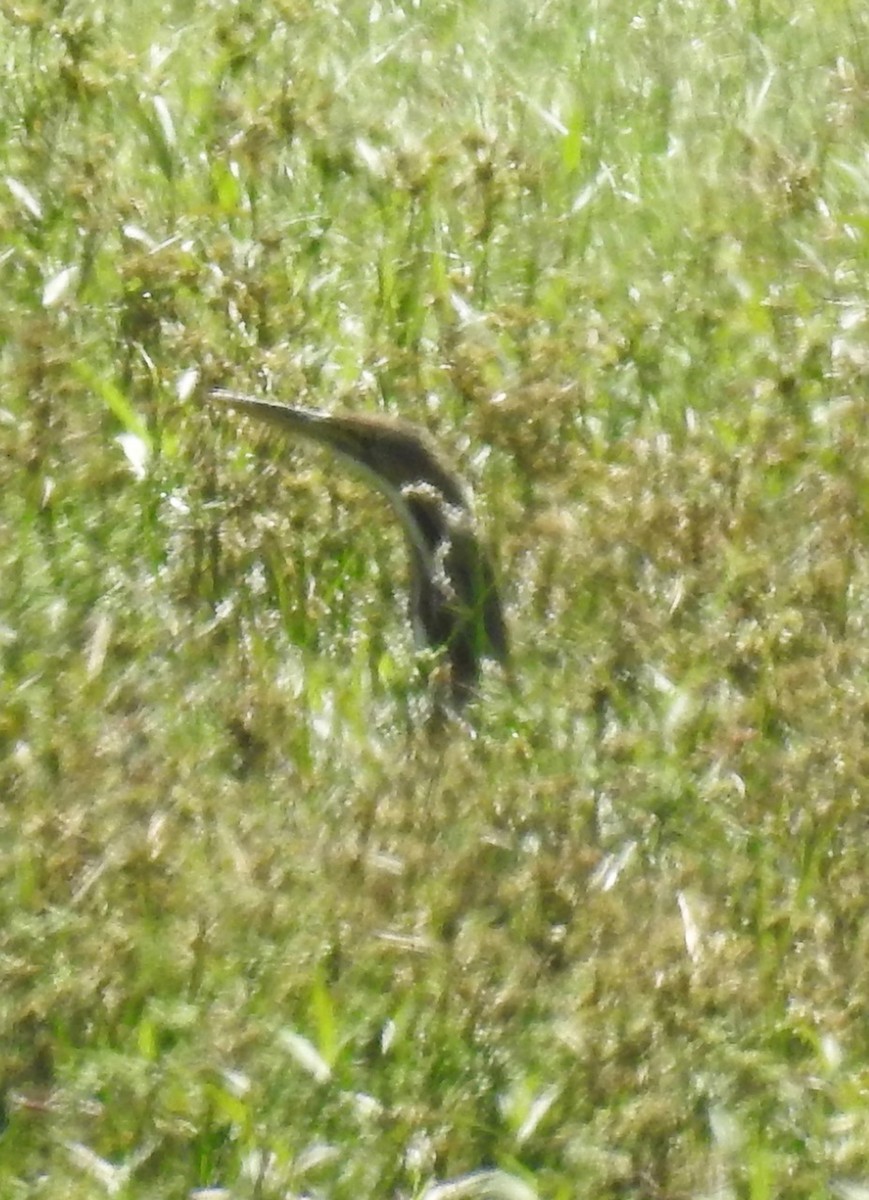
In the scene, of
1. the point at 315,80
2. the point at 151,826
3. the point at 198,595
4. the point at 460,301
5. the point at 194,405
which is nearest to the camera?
the point at 151,826

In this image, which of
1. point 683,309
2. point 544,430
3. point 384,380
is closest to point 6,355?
point 384,380

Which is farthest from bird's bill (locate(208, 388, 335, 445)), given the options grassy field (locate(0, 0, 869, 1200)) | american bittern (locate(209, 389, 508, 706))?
grassy field (locate(0, 0, 869, 1200))

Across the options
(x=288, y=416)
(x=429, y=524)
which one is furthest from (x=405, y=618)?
(x=288, y=416)

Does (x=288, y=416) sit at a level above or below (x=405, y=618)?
above

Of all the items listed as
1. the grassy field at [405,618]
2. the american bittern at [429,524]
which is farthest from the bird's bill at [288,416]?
the grassy field at [405,618]

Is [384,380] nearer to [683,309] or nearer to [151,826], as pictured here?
[683,309]

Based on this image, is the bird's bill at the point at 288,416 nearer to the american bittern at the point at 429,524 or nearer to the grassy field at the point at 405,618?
the american bittern at the point at 429,524

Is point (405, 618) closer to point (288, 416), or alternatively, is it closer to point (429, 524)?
point (429, 524)

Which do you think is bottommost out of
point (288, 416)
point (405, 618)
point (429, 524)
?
point (405, 618)
